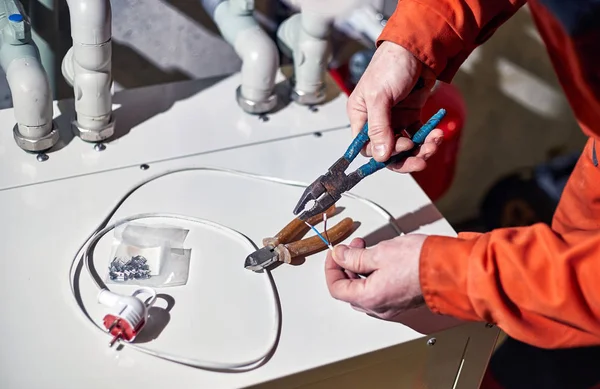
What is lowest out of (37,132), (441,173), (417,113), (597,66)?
(441,173)

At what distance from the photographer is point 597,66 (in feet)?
2.29

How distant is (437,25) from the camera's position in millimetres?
746

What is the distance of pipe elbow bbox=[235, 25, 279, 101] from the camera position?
0.89m

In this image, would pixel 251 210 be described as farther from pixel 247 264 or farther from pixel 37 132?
pixel 37 132

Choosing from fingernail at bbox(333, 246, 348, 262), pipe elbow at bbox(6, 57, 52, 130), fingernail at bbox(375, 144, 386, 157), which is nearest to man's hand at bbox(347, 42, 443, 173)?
fingernail at bbox(375, 144, 386, 157)

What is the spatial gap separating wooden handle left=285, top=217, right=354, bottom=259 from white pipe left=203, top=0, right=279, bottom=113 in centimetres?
23

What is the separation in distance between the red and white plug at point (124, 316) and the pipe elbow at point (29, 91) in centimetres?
26

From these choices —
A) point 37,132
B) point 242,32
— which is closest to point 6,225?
point 37,132

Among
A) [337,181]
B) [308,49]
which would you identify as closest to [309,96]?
[308,49]

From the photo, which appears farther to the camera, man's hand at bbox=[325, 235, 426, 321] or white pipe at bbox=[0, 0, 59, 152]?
white pipe at bbox=[0, 0, 59, 152]

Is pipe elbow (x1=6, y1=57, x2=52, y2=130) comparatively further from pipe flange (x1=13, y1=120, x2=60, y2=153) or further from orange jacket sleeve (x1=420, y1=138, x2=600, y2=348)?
orange jacket sleeve (x1=420, y1=138, x2=600, y2=348)

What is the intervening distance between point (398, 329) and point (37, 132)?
1.54 feet

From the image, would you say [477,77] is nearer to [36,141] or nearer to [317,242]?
[317,242]

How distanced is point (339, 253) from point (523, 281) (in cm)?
18
